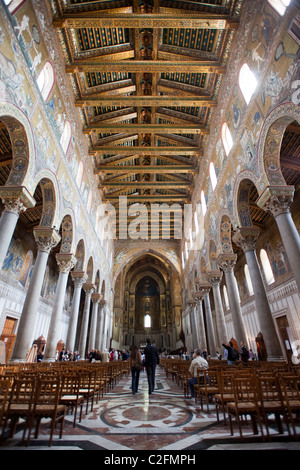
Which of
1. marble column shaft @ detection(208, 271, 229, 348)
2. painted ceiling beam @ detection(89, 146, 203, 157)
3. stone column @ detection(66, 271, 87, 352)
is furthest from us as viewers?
painted ceiling beam @ detection(89, 146, 203, 157)

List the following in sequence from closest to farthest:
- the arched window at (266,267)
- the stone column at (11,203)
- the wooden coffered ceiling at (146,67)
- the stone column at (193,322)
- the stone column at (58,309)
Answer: the stone column at (11,203) → the wooden coffered ceiling at (146,67) → the stone column at (58,309) → the arched window at (266,267) → the stone column at (193,322)

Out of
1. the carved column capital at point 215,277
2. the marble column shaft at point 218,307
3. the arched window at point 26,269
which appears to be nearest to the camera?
the marble column shaft at point 218,307

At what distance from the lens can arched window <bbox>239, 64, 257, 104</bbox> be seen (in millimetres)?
9383

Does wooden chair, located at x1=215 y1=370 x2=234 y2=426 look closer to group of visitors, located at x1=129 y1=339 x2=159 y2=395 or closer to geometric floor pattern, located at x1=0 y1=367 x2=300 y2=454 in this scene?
geometric floor pattern, located at x1=0 y1=367 x2=300 y2=454

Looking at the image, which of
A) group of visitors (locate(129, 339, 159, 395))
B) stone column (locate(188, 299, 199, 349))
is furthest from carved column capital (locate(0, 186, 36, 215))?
stone column (locate(188, 299, 199, 349))

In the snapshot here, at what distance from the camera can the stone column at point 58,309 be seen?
1084 cm

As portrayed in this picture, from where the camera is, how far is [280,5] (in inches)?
297

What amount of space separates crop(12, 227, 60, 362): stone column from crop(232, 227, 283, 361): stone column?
802cm

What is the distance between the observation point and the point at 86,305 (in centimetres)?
1802

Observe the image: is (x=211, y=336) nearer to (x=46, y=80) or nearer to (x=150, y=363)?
(x=150, y=363)

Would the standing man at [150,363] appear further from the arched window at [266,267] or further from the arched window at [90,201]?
the arched window at [90,201]

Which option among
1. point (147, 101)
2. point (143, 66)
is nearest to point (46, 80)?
point (143, 66)

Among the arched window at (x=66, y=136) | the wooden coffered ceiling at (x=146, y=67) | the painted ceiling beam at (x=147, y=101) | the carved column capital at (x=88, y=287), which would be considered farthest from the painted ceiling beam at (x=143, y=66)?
the carved column capital at (x=88, y=287)

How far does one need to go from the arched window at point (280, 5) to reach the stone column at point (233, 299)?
9195mm
